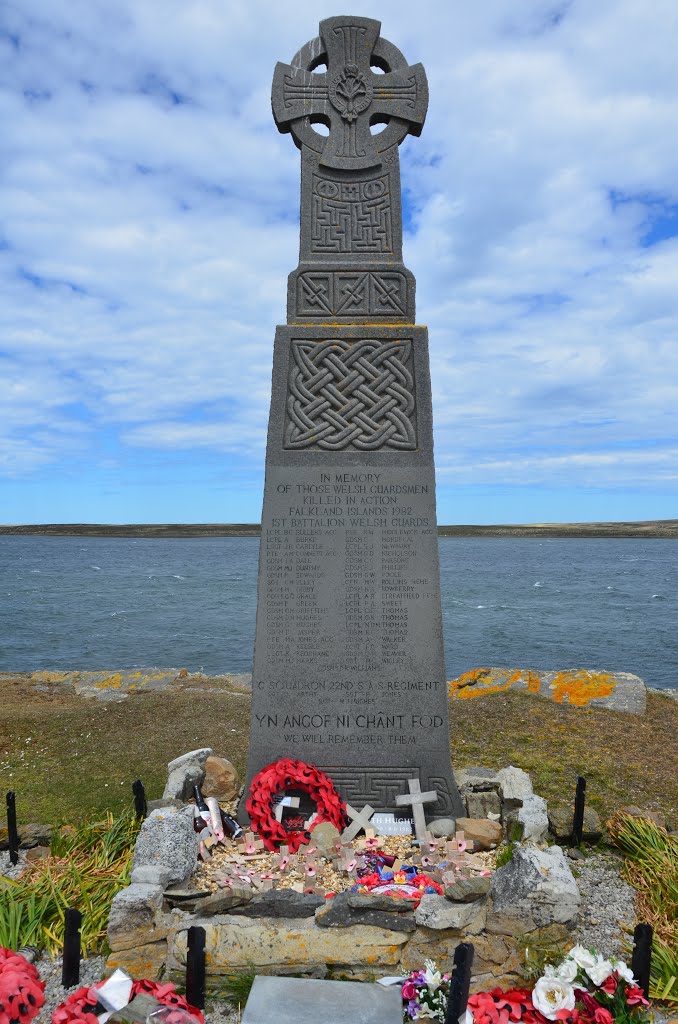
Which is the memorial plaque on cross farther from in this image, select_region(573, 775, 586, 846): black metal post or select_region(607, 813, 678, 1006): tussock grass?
select_region(607, 813, 678, 1006): tussock grass

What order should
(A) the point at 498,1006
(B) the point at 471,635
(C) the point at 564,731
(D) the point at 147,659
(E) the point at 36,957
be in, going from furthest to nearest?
(B) the point at 471,635
(D) the point at 147,659
(C) the point at 564,731
(E) the point at 36,957
(A) the point at 498,1006

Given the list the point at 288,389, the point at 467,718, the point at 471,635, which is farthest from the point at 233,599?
the point at 288,389

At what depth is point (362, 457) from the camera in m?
6.35

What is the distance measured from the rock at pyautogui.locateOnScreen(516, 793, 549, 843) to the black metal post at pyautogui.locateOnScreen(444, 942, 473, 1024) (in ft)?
6.46

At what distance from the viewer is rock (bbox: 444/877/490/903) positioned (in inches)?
176

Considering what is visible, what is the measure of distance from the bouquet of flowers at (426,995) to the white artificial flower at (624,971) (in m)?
0.91

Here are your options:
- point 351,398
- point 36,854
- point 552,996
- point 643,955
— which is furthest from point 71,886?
point 351,398

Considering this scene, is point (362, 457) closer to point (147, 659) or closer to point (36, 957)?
point (36, 957)

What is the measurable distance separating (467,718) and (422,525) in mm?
5007

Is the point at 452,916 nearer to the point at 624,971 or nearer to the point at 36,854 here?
the point at 624,971

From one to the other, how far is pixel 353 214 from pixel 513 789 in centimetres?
535

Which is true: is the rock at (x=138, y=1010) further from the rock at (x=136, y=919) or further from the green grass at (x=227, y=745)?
the green grass at (x=227, y=745)

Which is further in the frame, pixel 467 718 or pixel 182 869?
pixel 467 718

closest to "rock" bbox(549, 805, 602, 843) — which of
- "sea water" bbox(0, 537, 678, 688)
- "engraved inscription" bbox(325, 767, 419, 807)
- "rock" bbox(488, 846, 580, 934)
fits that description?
"engraved inscription" bbox(325, 767, 419, 807)
